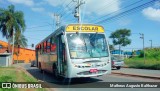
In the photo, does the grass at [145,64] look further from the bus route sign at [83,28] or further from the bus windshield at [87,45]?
the bus windshield at [87,45]

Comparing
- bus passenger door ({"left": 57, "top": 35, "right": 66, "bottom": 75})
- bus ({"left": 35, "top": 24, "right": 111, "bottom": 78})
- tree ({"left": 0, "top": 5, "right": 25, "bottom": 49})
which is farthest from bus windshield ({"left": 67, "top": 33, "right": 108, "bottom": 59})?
tree ({"left": 0, "top": 5, "right": 25, "bottom": 49})

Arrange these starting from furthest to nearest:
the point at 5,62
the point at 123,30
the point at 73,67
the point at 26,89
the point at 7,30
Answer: the point at 123,30 → the point at 7,30 → the point at 5,62 → the point at 73,67 → the point at 26,89

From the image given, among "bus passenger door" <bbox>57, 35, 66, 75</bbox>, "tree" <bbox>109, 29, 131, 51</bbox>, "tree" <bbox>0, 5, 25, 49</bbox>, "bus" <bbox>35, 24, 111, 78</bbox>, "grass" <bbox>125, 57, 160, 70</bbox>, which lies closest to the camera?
"bus" <bbox>35, 24, 111, 78</bbox>

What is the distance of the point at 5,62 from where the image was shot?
53125 mm

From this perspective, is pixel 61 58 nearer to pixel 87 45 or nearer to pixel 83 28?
pixel 87 45

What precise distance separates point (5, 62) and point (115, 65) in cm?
2568

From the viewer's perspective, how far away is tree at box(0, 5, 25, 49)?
65.1 metres

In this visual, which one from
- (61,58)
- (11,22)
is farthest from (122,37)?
(61,58)

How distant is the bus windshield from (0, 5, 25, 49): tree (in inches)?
1993

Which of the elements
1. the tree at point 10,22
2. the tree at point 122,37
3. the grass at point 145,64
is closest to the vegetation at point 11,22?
the tree at point 10,22

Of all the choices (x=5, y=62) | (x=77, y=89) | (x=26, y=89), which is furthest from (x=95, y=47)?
(x=5, y=62)

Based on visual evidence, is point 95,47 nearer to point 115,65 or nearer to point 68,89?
point 68,89

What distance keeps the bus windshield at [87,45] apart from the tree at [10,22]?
166 feet

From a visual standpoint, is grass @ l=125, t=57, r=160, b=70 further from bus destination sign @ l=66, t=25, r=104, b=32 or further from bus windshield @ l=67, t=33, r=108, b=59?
bus windshield @ l=67, t=33, r=108, b=59
